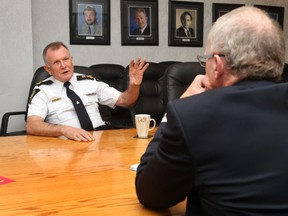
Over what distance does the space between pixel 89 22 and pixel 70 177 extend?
116 inches

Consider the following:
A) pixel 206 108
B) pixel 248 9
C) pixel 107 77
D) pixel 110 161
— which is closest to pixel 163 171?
pixel 206 108

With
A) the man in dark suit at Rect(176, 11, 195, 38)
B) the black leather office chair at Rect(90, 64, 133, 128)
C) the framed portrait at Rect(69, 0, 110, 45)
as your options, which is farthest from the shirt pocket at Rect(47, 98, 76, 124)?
the man in dark suit at Rect(176, 11, 195, 38)

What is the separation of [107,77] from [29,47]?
74 cm

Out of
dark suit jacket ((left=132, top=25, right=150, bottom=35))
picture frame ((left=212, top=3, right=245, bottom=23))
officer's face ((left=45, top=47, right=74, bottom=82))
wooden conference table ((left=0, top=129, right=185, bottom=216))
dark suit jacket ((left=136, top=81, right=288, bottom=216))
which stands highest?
picture frame ((left=212, top=3, right=245, bottom=23))

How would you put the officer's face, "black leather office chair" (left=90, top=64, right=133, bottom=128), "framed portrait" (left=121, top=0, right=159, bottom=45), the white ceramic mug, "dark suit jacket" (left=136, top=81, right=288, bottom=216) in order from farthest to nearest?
"framed portrait" (left=121, top=0, right=159, bottom=45) → "black leather office chair" (left=90, top=64, right=133, bottom=128) → the officer's face → the white ceramic mug → "dark suit jacket" (left=136, top=81, right=288, bottom=216)

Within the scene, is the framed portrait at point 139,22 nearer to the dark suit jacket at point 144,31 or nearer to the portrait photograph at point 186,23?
the dark suit jacket at point 144,31

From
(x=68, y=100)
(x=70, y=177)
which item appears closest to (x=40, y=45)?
(x=68, y=100)

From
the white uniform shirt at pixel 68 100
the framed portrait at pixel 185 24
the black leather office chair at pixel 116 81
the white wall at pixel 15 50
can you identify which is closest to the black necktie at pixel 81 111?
the white uniform shirt at pixel 68 100

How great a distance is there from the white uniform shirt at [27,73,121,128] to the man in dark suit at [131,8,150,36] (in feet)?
4.92

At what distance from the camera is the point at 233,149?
778 mm

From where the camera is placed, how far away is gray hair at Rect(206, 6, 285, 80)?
2.71 feet

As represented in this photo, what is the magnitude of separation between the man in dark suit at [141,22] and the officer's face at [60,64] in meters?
1.57

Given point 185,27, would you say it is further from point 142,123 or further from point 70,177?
point 70,177

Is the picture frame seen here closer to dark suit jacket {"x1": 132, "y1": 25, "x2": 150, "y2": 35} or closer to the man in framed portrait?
dark suit jacket {"x1": 132, "y1": 25, "x2": 150, "y2": 35}
